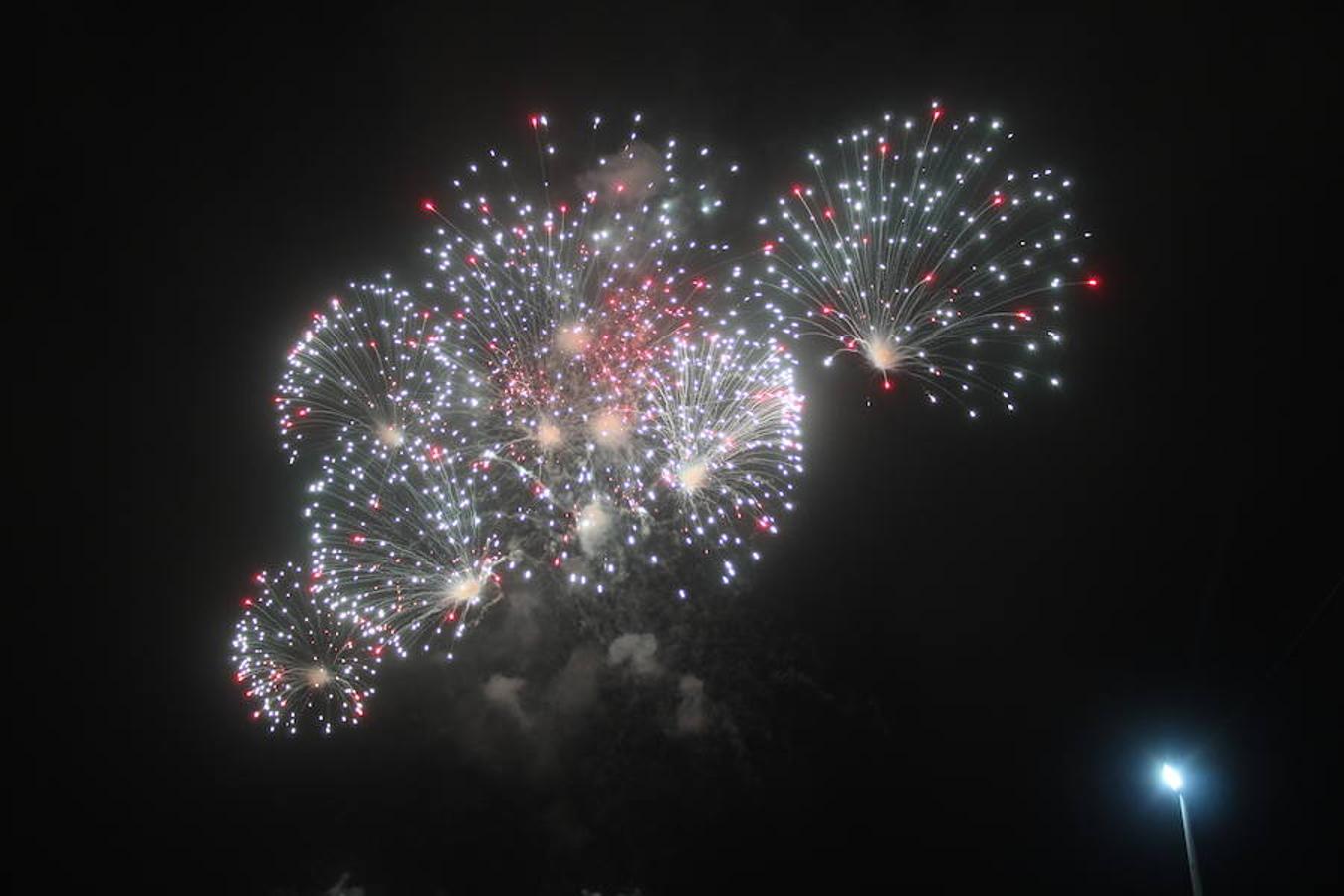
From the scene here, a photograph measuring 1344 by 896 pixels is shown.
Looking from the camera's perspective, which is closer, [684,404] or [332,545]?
[684,404]

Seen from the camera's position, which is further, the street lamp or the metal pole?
the metal pole

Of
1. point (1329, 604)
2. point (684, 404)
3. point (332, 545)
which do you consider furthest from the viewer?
point (1329, 604)

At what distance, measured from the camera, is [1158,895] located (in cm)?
1795

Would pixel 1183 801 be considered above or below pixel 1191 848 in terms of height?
above

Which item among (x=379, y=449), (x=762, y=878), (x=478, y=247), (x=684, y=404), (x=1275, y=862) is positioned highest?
(x=478, y=247)

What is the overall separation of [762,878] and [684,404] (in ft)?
43.5

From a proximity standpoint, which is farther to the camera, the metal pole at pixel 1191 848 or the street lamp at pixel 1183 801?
the metal pole at pixel 1191 848

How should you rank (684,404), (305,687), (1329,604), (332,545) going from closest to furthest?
(684,404) < (332,545) < (305,687) < (1329,604)

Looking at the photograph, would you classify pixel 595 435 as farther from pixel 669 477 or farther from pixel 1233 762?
pixel 1233 762

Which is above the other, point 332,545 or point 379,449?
→ point 379,449

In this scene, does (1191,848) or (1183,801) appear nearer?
(1191,848)

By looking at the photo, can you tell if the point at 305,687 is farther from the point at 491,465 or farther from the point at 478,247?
the point at 478,247

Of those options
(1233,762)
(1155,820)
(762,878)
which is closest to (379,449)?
(762,878)

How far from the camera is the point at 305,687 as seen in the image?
16.1 m
